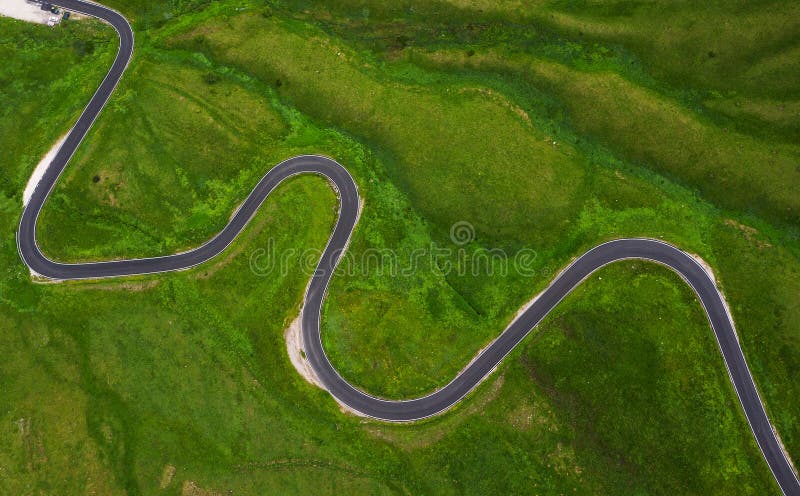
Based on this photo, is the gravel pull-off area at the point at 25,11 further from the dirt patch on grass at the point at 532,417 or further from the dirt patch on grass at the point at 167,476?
the dirt patch on grass at the point at 532,417

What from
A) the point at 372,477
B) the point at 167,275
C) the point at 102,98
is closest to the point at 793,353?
the point at 372,477

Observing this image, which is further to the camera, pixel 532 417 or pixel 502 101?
pixel 502 101

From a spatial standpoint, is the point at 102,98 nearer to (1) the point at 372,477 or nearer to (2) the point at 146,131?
(2) the point at 146,131

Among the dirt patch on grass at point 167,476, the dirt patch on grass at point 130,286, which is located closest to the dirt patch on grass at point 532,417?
the dirt patch on grass at point 167,476

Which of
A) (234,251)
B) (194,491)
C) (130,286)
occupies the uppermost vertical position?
(234,251)

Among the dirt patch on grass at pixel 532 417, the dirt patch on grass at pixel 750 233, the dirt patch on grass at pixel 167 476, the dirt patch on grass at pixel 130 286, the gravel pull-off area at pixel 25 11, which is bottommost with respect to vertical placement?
the dirt patch on grass at pixel 167 476

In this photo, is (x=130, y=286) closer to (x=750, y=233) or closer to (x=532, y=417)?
(x=532, y=417)

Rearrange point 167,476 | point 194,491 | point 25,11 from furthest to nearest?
point 25,11
point 167,476
point 194,491

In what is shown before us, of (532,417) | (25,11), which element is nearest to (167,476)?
(532,417)

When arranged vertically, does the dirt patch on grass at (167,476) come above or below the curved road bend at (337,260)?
below

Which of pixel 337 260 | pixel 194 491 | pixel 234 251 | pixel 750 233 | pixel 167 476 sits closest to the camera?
pixel 194 491

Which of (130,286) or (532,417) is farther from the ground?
(532,417)
